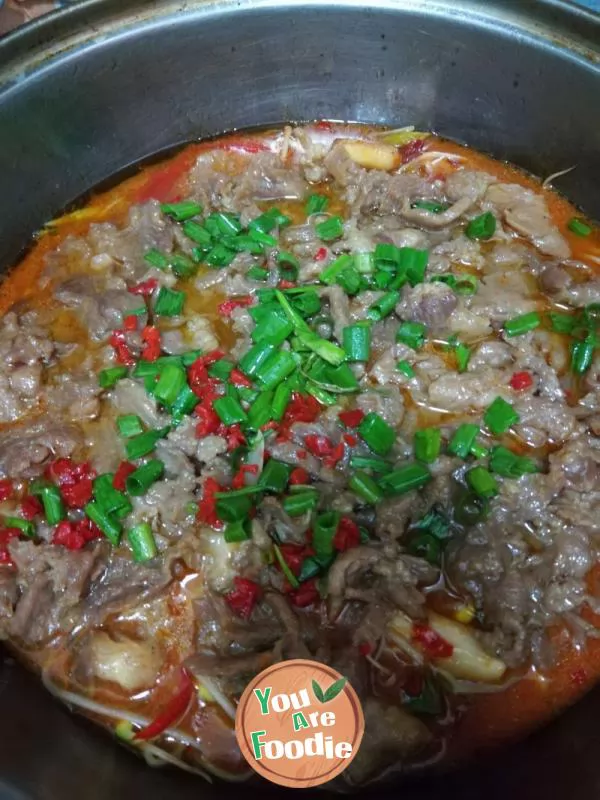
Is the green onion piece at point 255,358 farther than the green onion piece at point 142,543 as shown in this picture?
Yes

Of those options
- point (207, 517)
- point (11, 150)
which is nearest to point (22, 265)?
point (11, 150)

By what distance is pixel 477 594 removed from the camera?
295 cm

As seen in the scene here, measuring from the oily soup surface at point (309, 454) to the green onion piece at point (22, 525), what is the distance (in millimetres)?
71

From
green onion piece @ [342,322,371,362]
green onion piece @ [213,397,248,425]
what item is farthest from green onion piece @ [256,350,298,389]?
green onion piece @ [342,322,371,362]

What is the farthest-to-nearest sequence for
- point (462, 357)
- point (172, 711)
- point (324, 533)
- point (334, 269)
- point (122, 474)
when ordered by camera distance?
point (334, 269), point (462, 357), point (122, 474), point (324, 533), point (172, 711)

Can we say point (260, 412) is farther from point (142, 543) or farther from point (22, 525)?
point (22, 525)

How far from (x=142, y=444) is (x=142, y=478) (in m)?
0.21

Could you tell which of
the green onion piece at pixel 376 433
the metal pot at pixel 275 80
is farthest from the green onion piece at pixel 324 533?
the metal pot at pixel 275 80

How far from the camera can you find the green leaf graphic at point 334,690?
2.62 metres

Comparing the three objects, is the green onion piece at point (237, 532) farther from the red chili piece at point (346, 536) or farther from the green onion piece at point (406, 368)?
the green onion piece at point (406, 368)

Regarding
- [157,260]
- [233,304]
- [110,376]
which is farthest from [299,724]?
[157,260]

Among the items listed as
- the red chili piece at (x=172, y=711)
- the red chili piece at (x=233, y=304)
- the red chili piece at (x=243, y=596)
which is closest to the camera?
the red chili piece at (x=172, y=711)

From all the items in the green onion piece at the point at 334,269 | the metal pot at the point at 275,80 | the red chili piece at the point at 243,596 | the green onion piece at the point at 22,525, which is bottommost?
the red chili piece at the point at 243,596

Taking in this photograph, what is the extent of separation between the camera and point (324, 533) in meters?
2.91
